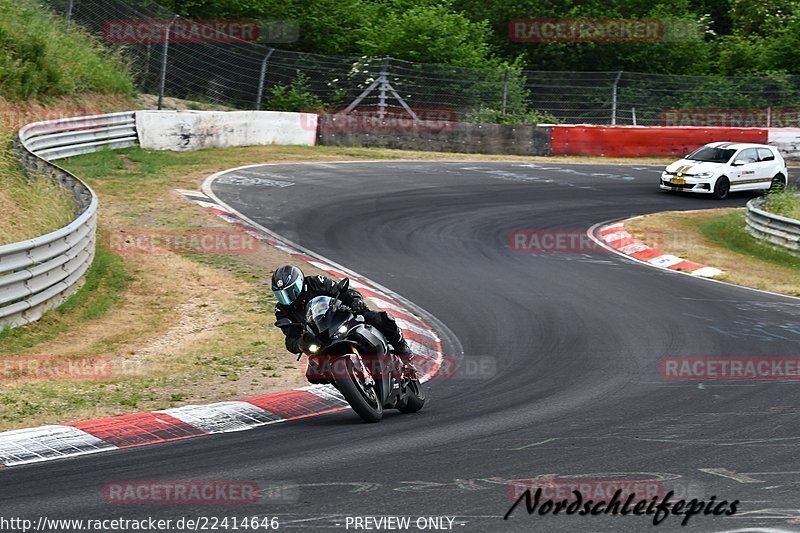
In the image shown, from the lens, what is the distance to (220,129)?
2683 centimetres

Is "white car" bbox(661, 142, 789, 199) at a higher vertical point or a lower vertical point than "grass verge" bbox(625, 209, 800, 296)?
higher

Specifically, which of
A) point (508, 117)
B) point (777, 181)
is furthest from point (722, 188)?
point (508, 117)

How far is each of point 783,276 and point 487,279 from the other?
5.78 metres

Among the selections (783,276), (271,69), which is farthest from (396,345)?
(271,69)

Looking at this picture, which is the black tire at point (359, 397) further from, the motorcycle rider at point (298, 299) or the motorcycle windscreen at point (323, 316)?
the motorcycle rider at point (298, 299)

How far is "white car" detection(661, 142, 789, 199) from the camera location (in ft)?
84.4

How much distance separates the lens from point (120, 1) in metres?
28.7

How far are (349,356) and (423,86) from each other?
76.9 feet

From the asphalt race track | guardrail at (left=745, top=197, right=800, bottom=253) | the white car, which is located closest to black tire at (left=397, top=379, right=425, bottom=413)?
the asphalt race track

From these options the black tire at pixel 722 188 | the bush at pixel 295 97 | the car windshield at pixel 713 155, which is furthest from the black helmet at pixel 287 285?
the bush at pixel 295 97

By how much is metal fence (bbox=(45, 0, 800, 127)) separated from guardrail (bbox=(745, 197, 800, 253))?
36.4 ft

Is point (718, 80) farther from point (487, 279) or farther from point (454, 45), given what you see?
point (487, 279)

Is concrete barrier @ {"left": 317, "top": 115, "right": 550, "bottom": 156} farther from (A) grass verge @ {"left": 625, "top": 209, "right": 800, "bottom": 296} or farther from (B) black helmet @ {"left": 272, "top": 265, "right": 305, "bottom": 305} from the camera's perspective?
(B) black helmet @ {"left": 272, "top": 265, "right": 305, "bottom": 305}

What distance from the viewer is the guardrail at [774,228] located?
19828 millimetres
